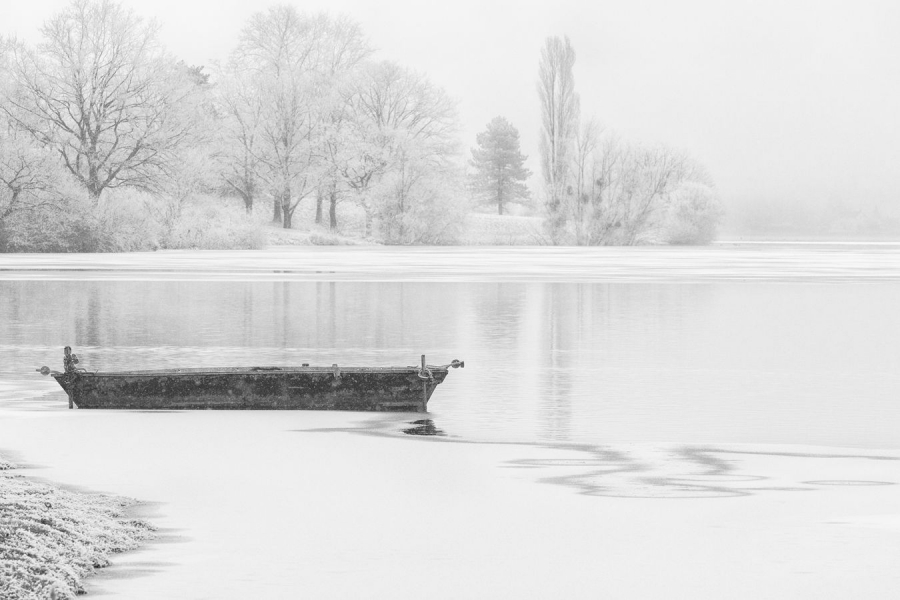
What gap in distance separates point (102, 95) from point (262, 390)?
56.6 metres

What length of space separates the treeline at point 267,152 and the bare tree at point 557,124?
133 millimetres

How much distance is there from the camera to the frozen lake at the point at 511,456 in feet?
25.6

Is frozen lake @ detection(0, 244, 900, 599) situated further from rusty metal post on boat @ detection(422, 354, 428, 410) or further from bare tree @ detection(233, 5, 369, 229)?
bare tree @ detection(233, 5, 369, 229)

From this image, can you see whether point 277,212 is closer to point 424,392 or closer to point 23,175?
point 23,175

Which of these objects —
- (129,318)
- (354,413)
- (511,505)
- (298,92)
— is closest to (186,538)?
(511,505)

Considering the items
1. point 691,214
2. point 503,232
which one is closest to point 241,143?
point 503,232

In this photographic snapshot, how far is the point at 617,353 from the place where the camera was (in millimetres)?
21766

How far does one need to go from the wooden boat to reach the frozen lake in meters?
0.33

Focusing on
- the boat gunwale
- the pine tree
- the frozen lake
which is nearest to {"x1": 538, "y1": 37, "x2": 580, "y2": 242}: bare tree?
the pine tree

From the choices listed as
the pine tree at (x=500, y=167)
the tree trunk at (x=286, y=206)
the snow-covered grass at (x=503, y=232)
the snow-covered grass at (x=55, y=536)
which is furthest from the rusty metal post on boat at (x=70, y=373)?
the pine tree at (x=500, y=167)

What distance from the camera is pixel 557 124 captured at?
92.8 metres

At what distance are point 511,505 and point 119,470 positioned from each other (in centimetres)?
349

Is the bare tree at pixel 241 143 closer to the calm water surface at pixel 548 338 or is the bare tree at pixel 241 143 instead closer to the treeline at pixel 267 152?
the treeline at pixel 267 152

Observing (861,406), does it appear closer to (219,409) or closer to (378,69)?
(219,409)
